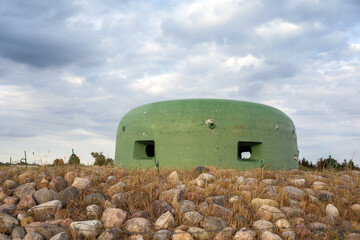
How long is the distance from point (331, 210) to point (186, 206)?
7.55ft

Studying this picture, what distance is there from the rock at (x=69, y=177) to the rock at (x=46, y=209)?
921mm

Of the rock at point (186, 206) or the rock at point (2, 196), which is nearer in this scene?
the rock at point (186, 206)

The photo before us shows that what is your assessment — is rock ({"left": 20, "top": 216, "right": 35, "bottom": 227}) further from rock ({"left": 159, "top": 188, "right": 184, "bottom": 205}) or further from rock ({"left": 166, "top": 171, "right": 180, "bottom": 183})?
rock ({"left": 166, "top": 171, "right": 180, "bottom": 183})

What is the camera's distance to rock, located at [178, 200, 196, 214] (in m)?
4.77

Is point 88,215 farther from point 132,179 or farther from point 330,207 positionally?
point 330,207

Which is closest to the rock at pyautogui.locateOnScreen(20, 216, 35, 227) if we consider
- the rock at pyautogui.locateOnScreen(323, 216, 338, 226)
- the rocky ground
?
the rocky ground

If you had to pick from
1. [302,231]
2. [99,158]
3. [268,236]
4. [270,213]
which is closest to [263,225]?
[268,236]

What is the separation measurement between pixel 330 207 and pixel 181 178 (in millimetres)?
2664

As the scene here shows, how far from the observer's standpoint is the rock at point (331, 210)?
196 inches

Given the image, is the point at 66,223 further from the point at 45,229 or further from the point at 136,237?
the point at 136,237

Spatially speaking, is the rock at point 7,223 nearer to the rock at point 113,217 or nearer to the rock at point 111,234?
the rock at point 113,217

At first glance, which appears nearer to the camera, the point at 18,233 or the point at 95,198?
the point at 18,233

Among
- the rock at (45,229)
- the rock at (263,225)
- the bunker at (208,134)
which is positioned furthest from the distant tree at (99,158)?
the rock at (263,225)

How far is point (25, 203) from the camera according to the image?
5.19 m
